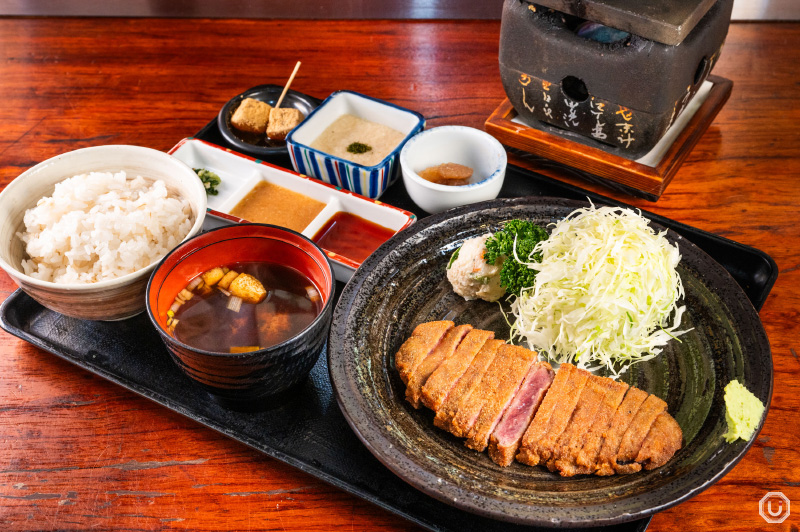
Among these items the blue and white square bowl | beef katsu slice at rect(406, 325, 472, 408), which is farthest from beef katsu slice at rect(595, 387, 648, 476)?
the blue and white square bowl

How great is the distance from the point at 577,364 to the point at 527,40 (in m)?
1.31

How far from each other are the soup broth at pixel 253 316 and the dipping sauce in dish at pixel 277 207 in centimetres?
54

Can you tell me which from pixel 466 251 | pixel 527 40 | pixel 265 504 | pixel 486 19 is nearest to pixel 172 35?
pixel 486 19

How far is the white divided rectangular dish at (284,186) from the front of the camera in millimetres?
2613

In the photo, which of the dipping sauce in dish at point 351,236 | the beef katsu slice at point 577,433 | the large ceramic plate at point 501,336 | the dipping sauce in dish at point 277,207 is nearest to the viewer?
the large ceramic plate at point 501,336

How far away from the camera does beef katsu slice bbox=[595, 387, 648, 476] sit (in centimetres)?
184

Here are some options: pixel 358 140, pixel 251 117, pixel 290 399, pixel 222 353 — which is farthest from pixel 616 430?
pixel 251 117

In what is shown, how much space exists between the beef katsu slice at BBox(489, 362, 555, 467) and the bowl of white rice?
1.15 meters

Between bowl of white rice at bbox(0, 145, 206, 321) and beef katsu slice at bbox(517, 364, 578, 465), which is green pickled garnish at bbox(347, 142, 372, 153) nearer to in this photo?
bowl of white rice at bbox(0, 145, 206, 321)

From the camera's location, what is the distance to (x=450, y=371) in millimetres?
2006

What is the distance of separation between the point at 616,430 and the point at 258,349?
102cm

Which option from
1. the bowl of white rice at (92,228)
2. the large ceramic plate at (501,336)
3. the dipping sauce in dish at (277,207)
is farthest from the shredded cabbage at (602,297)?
the bowl of white rice at (92,228)

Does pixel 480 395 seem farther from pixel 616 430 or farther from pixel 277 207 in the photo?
pixel 277 207

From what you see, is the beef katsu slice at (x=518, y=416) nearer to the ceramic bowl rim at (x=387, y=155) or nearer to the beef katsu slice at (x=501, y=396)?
the beef katsu slice at (x=501, y=396)
